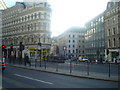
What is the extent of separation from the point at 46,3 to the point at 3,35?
87.4ft

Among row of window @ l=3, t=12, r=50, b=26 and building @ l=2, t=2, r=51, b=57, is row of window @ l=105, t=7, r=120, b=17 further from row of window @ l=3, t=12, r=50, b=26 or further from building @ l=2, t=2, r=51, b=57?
row of window @ l=3, t=12, r=50, b=26

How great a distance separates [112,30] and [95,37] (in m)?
15.7

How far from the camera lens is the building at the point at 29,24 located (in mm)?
53312

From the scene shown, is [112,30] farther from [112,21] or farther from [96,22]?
[96,22]

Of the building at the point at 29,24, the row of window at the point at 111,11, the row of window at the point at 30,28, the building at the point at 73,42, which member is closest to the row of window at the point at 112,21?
the row of window at the point at 111,11

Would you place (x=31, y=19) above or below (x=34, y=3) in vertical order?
below

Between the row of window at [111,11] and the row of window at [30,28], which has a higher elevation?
the row of window at [111,11]

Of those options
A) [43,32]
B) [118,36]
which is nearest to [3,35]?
[43,32]

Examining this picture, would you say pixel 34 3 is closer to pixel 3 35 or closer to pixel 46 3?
pixel 46 3

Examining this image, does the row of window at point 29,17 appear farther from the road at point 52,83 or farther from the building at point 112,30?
the road at point 52,83

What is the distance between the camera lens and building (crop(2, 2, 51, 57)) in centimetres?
5331

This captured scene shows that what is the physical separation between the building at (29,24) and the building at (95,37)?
21.1 metres

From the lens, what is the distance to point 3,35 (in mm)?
70000

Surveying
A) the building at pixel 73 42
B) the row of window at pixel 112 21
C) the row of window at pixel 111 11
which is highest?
the row of window at pixel 111 11
